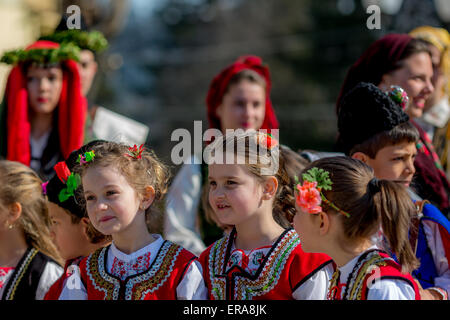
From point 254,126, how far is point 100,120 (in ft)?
4.04

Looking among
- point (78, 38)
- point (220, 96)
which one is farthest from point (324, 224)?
point (78, 38)

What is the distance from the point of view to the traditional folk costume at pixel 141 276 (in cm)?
275

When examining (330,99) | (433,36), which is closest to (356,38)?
(330,99)

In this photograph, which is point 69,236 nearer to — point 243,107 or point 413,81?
point 243,107

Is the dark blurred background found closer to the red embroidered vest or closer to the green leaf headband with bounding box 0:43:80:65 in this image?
the green leaf headband with bounding box 0:43:80:65

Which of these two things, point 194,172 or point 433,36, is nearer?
point 194,172

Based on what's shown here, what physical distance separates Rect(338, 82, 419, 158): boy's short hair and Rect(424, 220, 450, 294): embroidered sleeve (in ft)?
1.58

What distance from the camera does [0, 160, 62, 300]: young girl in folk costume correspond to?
331 centimetres

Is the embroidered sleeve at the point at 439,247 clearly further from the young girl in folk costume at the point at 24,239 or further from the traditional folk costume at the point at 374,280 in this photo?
the young girl in folk costume at the point at 24,239

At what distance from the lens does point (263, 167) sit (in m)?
2.94

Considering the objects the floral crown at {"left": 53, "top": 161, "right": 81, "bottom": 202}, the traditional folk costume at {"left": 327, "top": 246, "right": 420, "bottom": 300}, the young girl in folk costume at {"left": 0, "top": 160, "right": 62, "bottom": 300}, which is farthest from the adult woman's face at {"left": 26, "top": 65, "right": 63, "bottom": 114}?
the traditional folk costume at {"left": 327, "top": 246, "right": 420, "bottom": 300}

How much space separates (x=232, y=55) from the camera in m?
22.3

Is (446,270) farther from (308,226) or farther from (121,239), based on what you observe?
(121,239)
